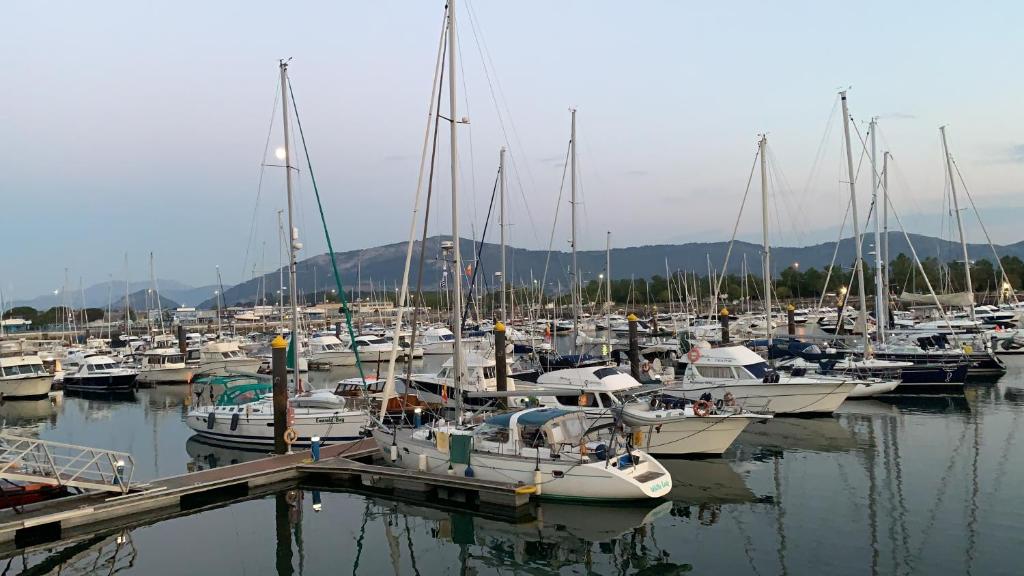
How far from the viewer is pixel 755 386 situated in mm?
29203

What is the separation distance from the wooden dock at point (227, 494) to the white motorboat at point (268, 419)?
2.84m

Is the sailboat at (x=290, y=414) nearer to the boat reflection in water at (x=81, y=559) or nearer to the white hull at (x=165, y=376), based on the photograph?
the boat reflection in water at (x=81, y=559)

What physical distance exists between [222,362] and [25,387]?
1238cm

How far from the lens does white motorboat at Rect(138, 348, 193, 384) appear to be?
173ft

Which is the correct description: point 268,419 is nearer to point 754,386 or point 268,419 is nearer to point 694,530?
point 694,530

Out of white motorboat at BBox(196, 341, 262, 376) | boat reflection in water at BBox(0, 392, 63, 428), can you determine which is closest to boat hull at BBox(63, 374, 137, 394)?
boat reflection in water at BBox(0, 392, 63, 428)

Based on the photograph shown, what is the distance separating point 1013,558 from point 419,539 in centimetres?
1237

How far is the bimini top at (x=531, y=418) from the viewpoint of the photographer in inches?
746

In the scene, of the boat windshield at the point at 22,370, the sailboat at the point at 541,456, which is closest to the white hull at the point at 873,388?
the sailboat at the point at 541,456

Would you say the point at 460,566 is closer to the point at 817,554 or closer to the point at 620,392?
the point at 817,554

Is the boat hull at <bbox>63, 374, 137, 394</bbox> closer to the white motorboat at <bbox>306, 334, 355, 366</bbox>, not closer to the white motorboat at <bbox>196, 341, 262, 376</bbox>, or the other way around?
the white motorboat at <bbox>196, 341, 262, 376</bbox>

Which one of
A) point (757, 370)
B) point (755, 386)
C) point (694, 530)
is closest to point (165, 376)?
point (757, 370)

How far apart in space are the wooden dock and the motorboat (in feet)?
108

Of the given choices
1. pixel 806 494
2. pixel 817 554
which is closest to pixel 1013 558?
pixel 817 554
